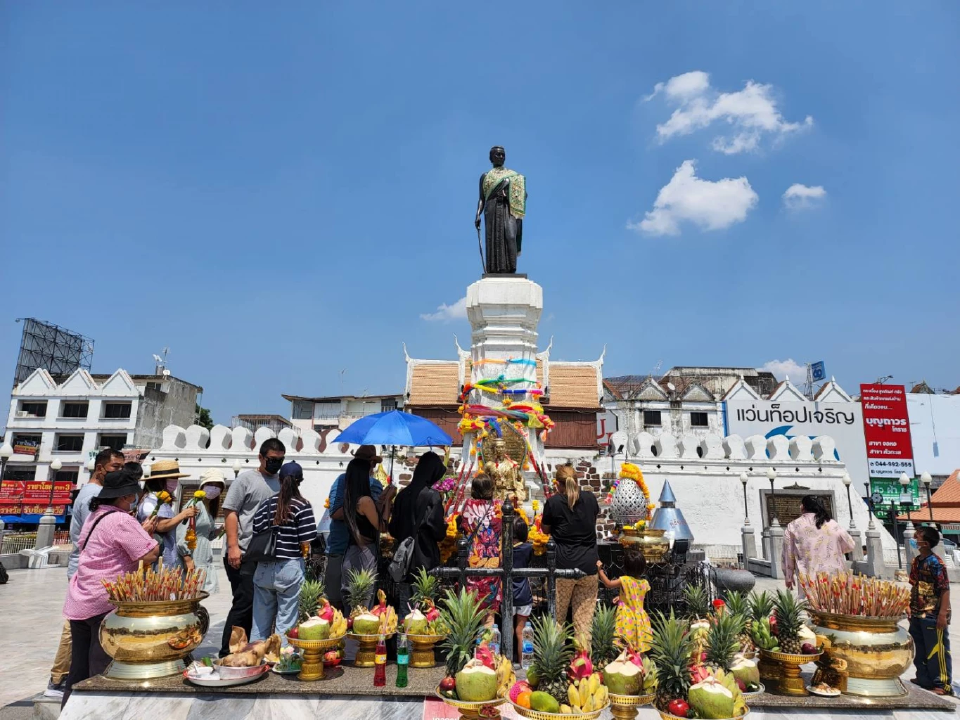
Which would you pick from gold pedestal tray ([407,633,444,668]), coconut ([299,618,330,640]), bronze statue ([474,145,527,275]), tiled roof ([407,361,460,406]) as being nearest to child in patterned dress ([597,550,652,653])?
gold pedestal tray ([407,633,444,668])

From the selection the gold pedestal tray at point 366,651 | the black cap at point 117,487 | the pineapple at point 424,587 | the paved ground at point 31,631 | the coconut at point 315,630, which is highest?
the black cap at point 117,487

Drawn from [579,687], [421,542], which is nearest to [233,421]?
[421,542]

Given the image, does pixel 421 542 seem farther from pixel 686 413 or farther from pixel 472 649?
pixel 686 413

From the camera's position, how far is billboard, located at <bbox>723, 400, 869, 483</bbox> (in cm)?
3312

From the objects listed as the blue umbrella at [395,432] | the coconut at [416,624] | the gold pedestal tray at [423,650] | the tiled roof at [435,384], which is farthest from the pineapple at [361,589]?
the tiled roof at [435,384]

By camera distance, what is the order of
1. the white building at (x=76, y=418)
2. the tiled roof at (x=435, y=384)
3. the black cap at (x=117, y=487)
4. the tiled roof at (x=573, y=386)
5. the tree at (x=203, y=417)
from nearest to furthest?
1. the black cap at (x=117, y=487)
2. the tiled roof at (x=435, y=384)
3. the tiled roof at (x=573, y=386)
4. the white building at (x=76, y=418)
5. the tree at (x=203, y=417)

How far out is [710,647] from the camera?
11.6 ft

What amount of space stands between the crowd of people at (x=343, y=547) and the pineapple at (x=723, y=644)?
0.52m

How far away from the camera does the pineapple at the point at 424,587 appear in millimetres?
4840

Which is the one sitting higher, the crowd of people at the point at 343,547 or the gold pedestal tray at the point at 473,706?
the crowd of people at the point at 343,547

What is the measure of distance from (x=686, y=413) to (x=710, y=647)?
110ft

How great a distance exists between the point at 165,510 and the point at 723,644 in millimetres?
5490

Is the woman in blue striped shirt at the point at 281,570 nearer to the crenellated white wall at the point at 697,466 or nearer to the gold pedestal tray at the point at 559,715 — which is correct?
the gold pedestal tray at the point at 559,715

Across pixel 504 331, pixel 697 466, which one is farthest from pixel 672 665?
pixel 697 466
